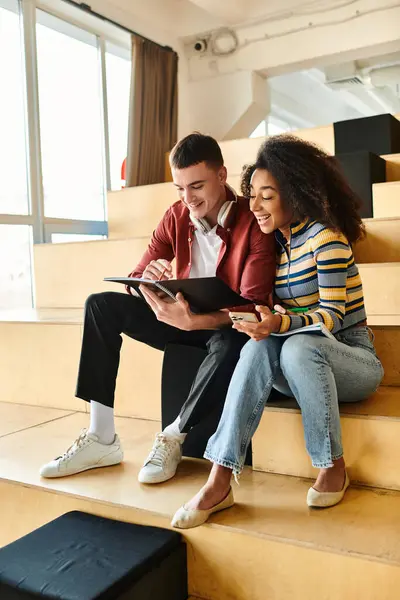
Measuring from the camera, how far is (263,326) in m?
1.36

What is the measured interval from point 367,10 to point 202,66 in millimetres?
1263

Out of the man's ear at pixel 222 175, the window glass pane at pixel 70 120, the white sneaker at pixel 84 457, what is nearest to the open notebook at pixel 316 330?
the man's ear at pixel 222 175

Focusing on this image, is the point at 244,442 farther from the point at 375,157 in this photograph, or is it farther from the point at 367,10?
the point at 367,10

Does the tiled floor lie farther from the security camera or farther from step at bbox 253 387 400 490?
the security camera

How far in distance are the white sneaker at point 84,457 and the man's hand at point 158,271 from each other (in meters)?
0.47

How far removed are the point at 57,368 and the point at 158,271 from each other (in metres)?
0.88

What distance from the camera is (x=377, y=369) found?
1.47 metres

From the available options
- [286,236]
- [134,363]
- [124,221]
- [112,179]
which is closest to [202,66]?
[112,179]

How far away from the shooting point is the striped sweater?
4.58 feet

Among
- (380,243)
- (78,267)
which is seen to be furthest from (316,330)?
(78,267)

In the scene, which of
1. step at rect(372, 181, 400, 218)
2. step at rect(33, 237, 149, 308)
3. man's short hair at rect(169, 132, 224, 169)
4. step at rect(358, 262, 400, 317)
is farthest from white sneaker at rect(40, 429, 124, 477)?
step at rect(372, 181, 400, 218)

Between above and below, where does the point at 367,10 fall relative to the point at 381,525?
above

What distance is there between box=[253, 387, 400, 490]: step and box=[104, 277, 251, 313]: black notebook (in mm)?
299

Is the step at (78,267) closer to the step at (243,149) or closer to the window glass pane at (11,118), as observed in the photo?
the window glass pane at (11,118)
